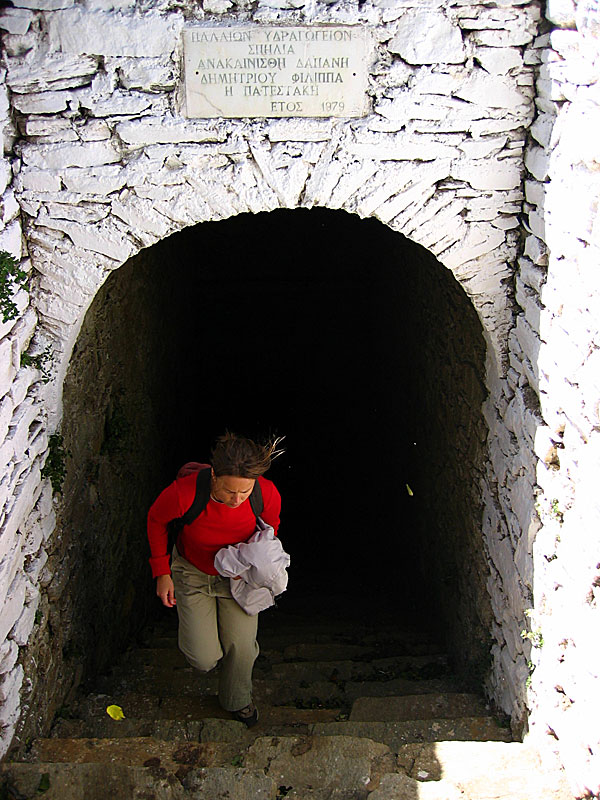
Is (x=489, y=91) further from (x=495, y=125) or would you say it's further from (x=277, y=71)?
(x=277, y=71)

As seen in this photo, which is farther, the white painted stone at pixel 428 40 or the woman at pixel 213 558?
the woman at pixel 213 558

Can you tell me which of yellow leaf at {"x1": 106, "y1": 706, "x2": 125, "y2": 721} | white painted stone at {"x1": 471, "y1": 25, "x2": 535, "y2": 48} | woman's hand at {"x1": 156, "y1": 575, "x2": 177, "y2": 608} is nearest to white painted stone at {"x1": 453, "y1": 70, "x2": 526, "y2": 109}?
Answer: white painted stone at {"x1": 471, "y1": 25, "x2": 535, "y2": 48}

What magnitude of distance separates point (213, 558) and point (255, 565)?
0.23 meters

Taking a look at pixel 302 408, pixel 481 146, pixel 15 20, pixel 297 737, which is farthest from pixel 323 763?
pixel 302 408

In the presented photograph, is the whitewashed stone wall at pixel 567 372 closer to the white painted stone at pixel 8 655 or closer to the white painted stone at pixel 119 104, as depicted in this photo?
the white painted stone at pixel 119 104

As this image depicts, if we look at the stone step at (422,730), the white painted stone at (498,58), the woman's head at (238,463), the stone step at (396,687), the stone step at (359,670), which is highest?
the white painted stone at (498,58)

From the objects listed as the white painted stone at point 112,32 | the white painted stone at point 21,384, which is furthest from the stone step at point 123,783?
the white painted stone at point 112,32

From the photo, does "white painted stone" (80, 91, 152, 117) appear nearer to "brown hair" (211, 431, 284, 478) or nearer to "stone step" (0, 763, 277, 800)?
"brown hair" (211, 431, 284, 478)

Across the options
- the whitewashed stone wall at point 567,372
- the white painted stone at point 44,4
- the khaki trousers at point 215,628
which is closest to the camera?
the whitewashed stone wall at point 567,372

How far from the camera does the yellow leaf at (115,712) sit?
361cm

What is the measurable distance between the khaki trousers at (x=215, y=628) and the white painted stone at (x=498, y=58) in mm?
2385

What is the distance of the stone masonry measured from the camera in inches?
106

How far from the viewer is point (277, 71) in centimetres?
289

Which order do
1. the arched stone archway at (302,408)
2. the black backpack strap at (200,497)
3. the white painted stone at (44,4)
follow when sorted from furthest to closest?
the arched stone archway at (302,408)
the black backpack strap at (200,497)
the white painted stone at (44,4)
